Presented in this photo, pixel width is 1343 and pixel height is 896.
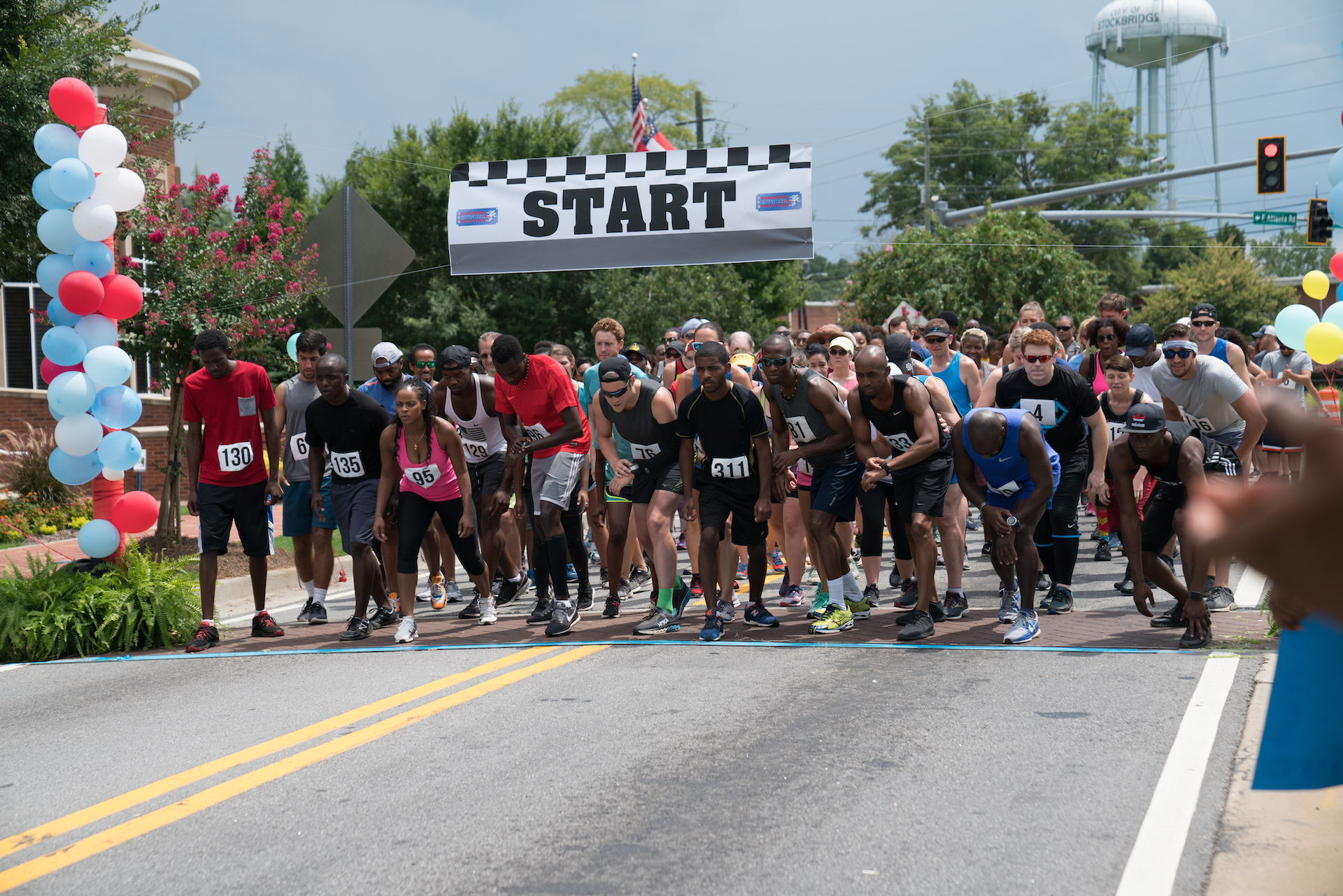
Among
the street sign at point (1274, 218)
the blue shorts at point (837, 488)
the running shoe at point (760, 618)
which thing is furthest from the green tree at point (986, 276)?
the running shoe at point (760, 618)

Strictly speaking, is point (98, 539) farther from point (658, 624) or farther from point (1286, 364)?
point (1286, 364)

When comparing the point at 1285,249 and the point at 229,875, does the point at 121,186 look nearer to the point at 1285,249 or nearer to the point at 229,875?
the point at 229,875

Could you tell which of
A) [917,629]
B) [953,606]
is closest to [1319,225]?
[953,606]

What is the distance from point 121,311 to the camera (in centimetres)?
844

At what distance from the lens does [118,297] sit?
833 cm

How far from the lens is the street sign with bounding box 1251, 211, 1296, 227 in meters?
30.0

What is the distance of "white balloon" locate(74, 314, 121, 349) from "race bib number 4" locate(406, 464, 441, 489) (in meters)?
2.14

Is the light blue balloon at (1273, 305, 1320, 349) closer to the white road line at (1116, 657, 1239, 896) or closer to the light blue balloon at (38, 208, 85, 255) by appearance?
the white road line at (1116, 657, 1239, 896)

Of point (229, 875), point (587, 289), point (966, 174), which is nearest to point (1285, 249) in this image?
point (966, 174)

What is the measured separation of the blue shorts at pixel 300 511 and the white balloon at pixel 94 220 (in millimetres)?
2211

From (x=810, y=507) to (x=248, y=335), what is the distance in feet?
21.9

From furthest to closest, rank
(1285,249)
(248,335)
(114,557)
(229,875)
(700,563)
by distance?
(1285,249), (248,335), (114,557), (700,563), (229,875)

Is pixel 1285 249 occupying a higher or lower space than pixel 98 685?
higher

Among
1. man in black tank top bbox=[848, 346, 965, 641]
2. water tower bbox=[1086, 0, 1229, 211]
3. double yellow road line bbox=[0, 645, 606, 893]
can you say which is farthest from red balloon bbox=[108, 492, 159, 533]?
water tower bbox=[1086, 0, 1229, 211]
